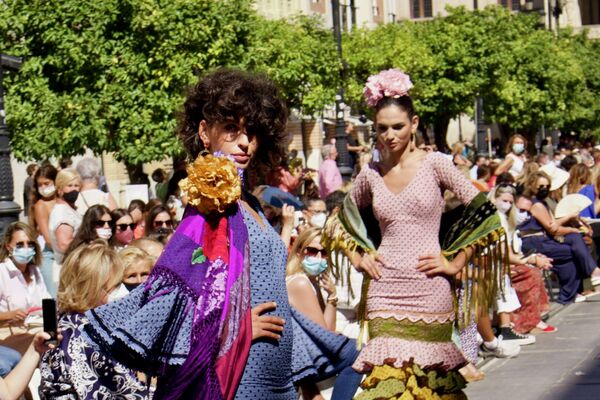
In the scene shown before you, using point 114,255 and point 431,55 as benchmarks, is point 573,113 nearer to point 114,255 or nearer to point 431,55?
point 431,55

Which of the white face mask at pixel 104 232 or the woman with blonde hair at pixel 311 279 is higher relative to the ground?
the white face mask at pixel 104 232

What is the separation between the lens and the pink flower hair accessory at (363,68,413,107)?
25.6 feet

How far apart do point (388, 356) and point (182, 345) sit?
296 centimetres

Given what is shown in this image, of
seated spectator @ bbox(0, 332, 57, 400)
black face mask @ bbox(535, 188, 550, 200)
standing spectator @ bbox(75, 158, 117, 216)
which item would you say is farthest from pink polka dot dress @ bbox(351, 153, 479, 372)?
black face mask @ bbox(535, 188, 550, 200)

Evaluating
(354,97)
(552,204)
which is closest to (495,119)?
(354,97)

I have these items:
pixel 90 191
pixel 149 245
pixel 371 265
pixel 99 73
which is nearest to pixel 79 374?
pixel 371 265

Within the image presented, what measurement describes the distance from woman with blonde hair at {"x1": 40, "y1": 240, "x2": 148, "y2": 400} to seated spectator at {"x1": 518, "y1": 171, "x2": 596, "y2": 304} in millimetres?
10193

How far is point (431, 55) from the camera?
149ft

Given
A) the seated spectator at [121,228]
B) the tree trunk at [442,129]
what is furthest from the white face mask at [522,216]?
the tree trunk at [442,129]

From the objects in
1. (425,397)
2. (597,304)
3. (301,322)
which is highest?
(301,322)

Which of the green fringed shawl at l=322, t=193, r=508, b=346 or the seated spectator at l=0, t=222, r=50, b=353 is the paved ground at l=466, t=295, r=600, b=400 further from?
the seated spectator at l=0, t=222, r=50, b=353

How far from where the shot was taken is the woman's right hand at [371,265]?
7762 mm

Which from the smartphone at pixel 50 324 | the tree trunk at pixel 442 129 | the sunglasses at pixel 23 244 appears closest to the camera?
the smartphone at pixel 50 324

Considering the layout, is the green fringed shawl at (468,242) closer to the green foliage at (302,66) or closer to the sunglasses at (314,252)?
the sunglasses at (314,252)
